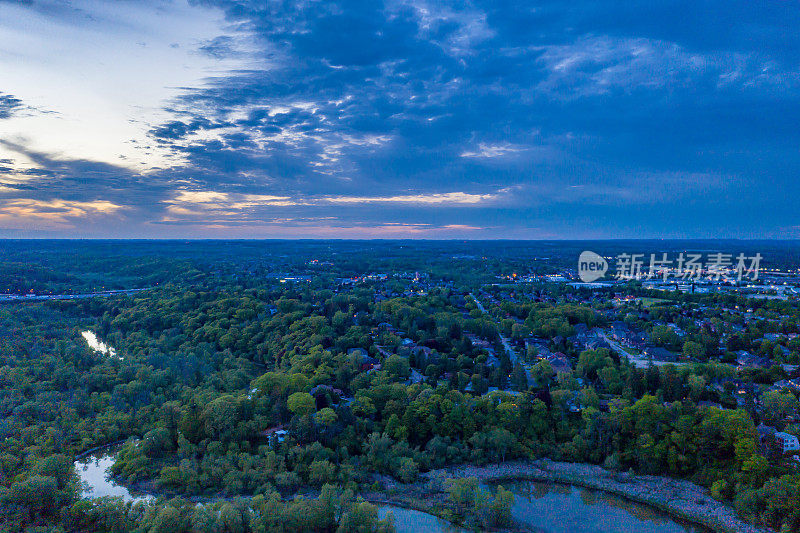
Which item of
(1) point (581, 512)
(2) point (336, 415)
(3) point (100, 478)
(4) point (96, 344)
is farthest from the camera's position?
(4) point (96, 344)

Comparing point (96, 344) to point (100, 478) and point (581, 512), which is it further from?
point (581, 512)

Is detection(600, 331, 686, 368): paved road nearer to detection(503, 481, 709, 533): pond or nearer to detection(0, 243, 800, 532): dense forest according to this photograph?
detection(0, 243, 800, 532): dense forest

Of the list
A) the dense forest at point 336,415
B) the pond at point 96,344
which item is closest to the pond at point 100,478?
the dense forest at point 336,415

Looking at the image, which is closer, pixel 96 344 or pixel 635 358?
pixel 635 358

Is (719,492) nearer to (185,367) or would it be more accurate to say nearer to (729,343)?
(729,343)

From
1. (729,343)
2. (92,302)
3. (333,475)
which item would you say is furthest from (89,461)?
(729,343)

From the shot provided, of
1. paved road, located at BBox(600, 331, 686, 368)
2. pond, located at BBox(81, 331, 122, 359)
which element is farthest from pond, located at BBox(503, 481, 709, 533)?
pond, located at BBox(81, 331, 122, 359)

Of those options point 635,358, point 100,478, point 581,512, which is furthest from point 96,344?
point 635,358
